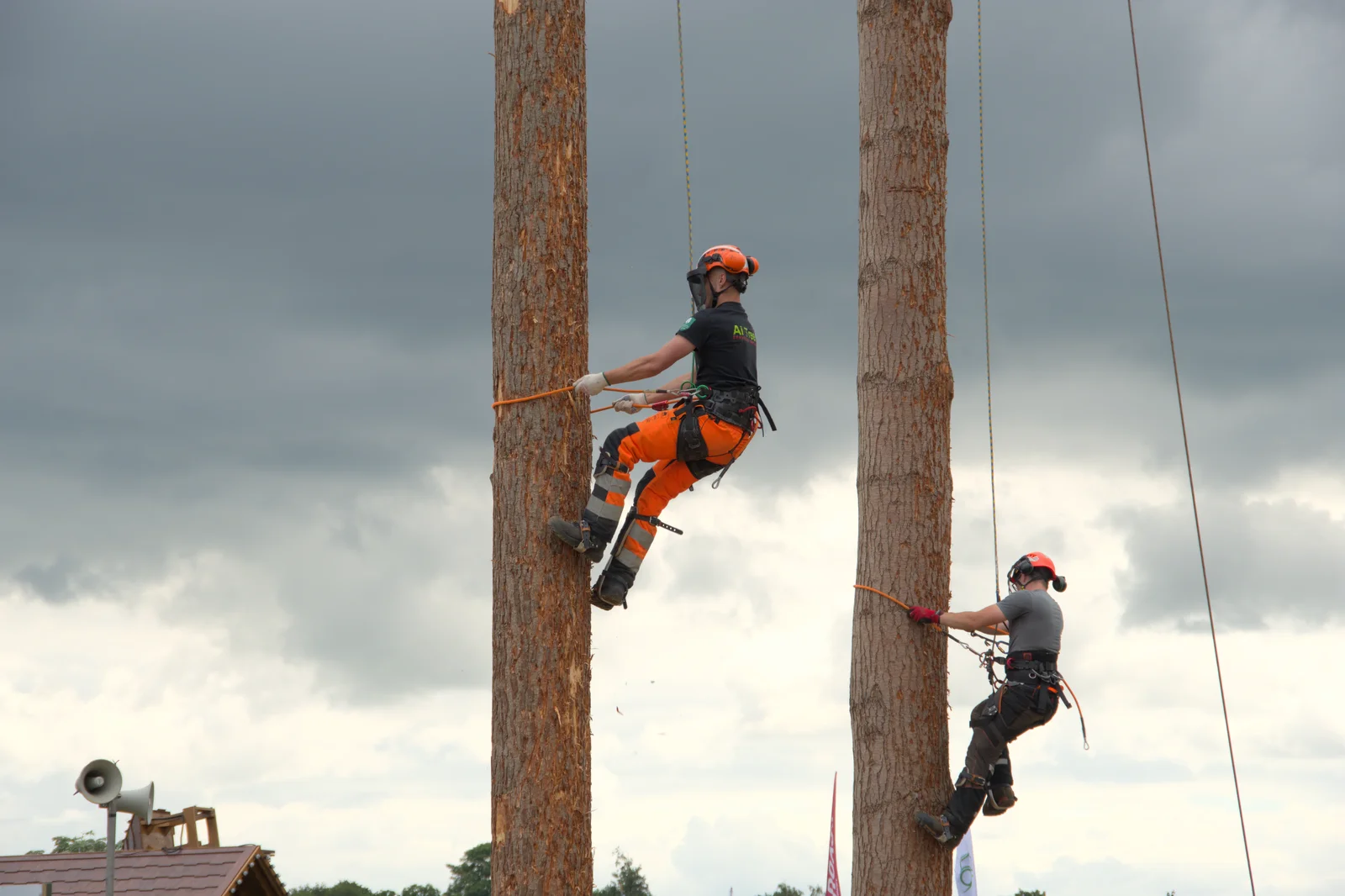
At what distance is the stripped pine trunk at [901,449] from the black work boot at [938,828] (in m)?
0.05

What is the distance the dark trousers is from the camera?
749cm

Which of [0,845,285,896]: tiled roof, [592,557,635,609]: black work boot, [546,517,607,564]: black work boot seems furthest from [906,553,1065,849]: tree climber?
[0,845,285,896]: tiled roof

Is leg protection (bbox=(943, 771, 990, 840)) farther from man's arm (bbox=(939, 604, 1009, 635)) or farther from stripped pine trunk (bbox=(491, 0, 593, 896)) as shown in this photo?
stripped pine trunk (bbox=(491, 0, 593, 896))

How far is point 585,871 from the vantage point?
5551 mm

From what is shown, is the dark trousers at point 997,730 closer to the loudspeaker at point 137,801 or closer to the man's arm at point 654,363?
the man's arm at point 654,363

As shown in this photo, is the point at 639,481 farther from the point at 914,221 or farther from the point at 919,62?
the point at 919,62

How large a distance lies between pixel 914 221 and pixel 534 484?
3.45 m

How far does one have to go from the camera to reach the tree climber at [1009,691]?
749 centimetres

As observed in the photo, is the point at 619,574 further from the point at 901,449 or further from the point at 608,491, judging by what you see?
the point at 901,449

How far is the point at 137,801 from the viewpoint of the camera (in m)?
10.4

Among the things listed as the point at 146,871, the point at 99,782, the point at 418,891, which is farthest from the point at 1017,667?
the point at 418,891

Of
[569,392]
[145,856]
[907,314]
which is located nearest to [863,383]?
[907,314]

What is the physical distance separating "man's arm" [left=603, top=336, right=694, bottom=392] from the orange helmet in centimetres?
34

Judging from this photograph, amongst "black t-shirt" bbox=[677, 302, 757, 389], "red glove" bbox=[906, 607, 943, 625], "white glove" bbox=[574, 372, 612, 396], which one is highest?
"black t-shirt" bbox=[677, 302, 757, 389]
